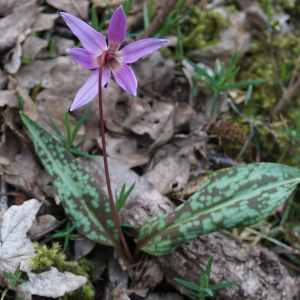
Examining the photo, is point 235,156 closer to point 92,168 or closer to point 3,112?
point 92,168

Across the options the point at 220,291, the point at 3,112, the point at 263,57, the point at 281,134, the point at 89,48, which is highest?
the point at 89,48

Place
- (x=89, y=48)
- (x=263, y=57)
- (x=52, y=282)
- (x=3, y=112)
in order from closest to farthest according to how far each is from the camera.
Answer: (x=89, y=48) < (x=52, y=282) < (x=3, y=112) < (x=263, y=57)

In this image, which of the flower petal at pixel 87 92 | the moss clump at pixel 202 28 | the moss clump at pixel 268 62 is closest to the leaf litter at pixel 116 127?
the moss clump at pixel 202 28

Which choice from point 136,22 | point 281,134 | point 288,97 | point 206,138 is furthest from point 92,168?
point 288,97

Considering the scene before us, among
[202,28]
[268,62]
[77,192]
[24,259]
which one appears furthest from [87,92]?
[268,62]

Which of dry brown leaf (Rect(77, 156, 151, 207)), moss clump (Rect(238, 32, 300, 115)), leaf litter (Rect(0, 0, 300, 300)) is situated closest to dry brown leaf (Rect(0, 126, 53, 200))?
leaf litter (Rect(0, 0, 300, 300))

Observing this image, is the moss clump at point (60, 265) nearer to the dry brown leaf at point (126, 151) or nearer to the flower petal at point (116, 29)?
the dry brown leaf at point (126, 151)
